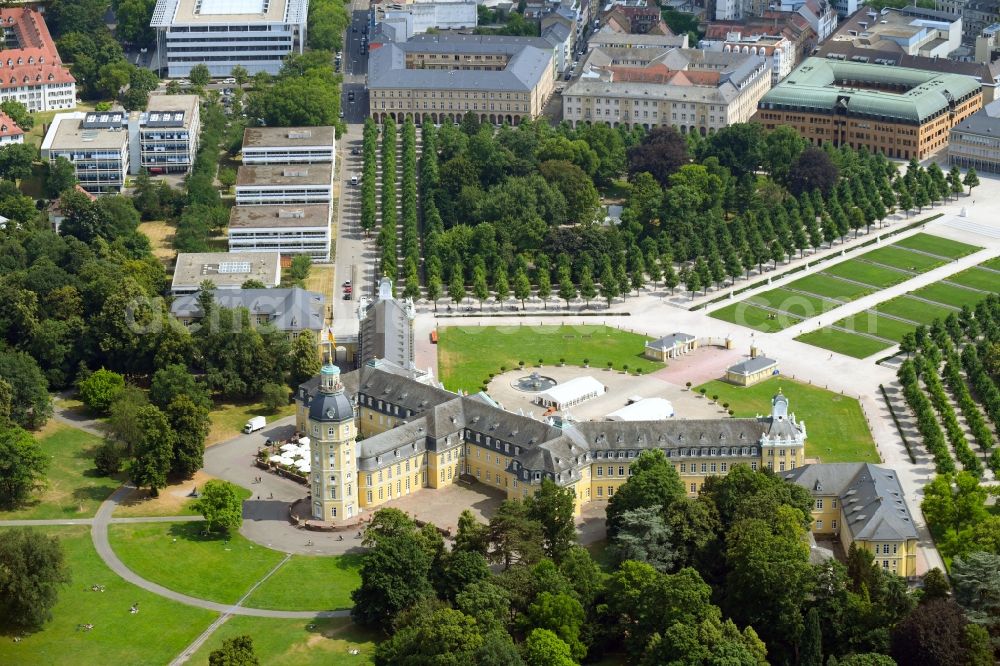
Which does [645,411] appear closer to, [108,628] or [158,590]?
[158,590]

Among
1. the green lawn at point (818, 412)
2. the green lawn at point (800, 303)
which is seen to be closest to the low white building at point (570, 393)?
the green lawn at point (818, 412)

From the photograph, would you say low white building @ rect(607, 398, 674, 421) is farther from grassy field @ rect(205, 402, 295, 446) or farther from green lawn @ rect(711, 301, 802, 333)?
grassy field @ rect(205, 402, 295, 446)

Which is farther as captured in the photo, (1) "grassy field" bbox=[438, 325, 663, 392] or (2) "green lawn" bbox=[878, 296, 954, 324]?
(2) "green lawn" bbox=[878, 296, 954, 324]

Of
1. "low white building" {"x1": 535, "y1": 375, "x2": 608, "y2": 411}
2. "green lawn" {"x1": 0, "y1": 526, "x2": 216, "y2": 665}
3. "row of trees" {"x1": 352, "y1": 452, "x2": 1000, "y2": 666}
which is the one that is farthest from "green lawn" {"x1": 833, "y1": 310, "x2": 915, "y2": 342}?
"green lawn" {"x1": 0, "y1": 526, "x2": 216, "y2": 665}

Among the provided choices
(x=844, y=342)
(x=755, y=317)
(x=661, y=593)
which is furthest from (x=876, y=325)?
(x=661, y=593)

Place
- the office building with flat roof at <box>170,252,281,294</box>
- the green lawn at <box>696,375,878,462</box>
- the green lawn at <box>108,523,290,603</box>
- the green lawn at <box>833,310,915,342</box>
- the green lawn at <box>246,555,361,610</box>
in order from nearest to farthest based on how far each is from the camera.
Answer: the green lawn at <box>246,555,361,610</box> → the green lawn at <box>108,523,290,603</box> → the green lawn at <box>696,375,878,462</box> → the green lawn at <box>833,310,915,342</box> → the office building with flat roof at <box>170,252,281,294</box>

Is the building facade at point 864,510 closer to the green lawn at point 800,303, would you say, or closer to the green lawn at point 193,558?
the green lawn at point 193,558
